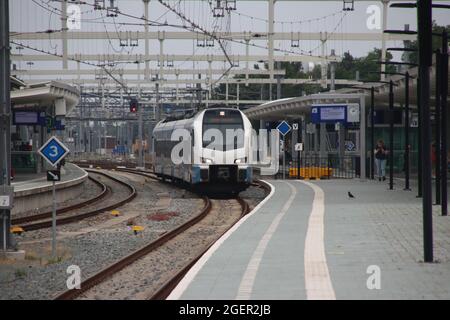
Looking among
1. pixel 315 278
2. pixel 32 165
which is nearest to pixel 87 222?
pixel 315 278

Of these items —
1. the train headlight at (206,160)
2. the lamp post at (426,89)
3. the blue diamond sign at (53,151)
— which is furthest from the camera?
the train headlight at (206,160)

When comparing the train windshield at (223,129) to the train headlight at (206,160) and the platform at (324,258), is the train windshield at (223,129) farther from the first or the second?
the platform at (324,258)

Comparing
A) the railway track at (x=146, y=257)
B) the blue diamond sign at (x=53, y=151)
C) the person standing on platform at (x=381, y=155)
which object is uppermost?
the blue diamond sign at (x=53, y=151)

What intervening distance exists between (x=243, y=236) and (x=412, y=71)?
1847 centimetres

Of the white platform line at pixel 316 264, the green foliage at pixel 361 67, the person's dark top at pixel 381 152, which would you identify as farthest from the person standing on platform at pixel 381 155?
the green foliage at pixel 361 67

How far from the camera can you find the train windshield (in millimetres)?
30047

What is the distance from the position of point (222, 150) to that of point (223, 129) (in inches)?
29.6

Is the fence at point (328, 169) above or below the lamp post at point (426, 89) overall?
below

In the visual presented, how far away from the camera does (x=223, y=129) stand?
30203 mm

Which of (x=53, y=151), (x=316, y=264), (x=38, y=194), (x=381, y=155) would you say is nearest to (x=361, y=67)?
(x=381, y=155)

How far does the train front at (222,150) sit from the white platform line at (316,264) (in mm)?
10535

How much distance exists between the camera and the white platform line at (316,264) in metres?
9.27
